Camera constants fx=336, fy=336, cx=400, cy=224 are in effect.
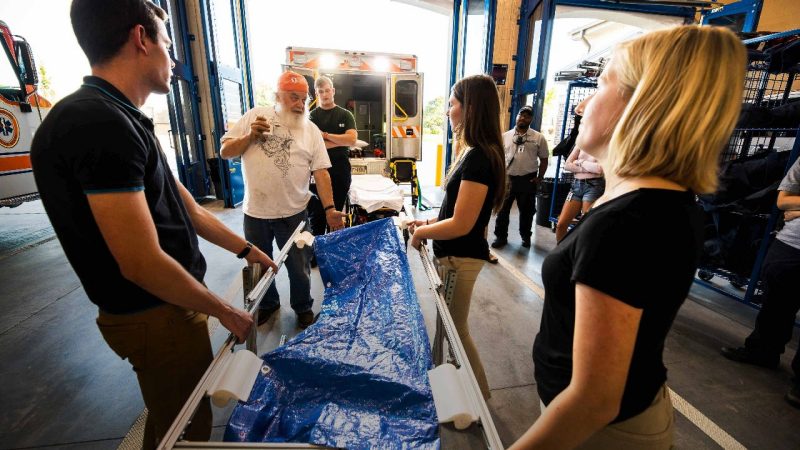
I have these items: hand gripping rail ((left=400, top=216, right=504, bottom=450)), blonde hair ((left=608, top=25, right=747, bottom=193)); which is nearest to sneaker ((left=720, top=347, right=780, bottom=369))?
hand gripping rail ((left=400, top=216, right=504, bottom=450))

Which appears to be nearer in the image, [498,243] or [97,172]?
[97,172]

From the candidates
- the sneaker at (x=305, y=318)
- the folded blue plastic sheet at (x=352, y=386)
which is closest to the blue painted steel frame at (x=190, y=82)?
the sneaker at (x=305, y=318)

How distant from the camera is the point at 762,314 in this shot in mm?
2258

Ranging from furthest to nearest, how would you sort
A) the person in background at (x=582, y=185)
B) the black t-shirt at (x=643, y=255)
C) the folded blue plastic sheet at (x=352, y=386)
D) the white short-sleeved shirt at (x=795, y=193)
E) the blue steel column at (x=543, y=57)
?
the blue steel column at (x=543, y=57)
the person in background at (x=582, y=185)
the white short-sleeved shirt at (x=795, y=193)
the folded blue plastic sheet at (x=352, y=386)
the black t-shirt at (x=643, y=255)

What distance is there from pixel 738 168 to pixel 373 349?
351 centimetres

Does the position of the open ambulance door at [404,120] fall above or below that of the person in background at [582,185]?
above

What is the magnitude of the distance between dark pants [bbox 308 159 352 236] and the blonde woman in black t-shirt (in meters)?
2.20

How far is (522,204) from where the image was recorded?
4738mm

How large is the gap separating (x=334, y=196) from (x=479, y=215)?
253cm

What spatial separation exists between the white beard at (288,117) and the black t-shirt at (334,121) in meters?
1.24

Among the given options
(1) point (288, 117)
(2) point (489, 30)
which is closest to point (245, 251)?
(1) point (288, 117)

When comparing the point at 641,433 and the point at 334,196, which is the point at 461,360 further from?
the point at 334,196

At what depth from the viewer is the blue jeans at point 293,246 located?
258 centimetres

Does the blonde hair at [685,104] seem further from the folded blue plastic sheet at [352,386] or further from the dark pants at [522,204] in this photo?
the dark pants at [522,204]
